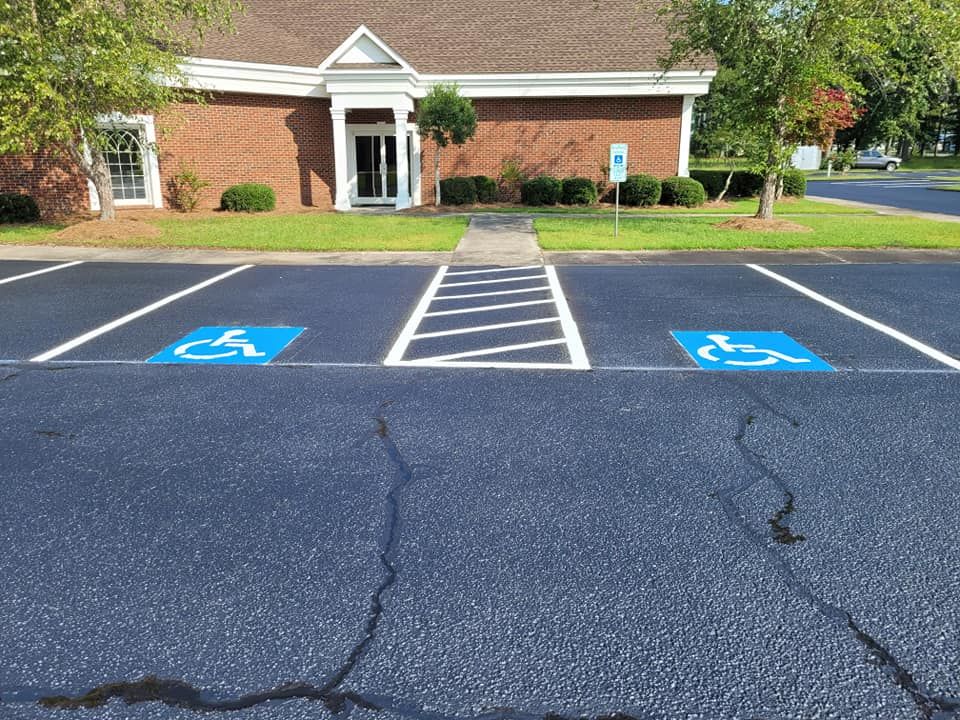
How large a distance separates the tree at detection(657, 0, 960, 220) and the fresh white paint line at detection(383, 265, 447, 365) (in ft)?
30.7

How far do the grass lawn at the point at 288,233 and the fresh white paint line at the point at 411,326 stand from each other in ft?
12.3

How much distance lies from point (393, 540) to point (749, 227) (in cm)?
1498

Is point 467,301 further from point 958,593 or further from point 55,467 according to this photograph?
point 958,593

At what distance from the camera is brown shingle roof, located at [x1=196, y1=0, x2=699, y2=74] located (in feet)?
75.2

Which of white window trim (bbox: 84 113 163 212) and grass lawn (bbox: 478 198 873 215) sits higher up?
white window trim (bbox: 84 113 163 212)

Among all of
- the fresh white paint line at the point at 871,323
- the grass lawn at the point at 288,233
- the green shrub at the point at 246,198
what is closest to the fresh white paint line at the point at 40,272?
the grass lawn at the point at 288,233

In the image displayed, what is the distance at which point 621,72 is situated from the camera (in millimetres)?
22375

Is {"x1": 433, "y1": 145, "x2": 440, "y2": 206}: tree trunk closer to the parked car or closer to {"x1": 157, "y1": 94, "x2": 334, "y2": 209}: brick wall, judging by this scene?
{"x1": 157, "y1": 94, "x2": 334, "y2": 209}: brick wall

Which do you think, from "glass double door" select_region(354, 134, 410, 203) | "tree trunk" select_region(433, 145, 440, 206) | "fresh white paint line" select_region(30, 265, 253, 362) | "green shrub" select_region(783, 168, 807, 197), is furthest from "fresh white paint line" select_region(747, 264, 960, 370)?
"glass double door" select_region(354, 134, 410, 203)

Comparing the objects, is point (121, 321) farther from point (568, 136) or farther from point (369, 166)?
point (568, 136)

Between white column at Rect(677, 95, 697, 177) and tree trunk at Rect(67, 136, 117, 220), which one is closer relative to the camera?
tree trunk at Rect(67, 136, 117, 220)

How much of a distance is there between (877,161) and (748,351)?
55.4 m

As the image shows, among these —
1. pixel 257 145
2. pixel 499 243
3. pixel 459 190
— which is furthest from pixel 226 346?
pixel 257 145

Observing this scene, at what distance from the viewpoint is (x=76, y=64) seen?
14156 millimetres
